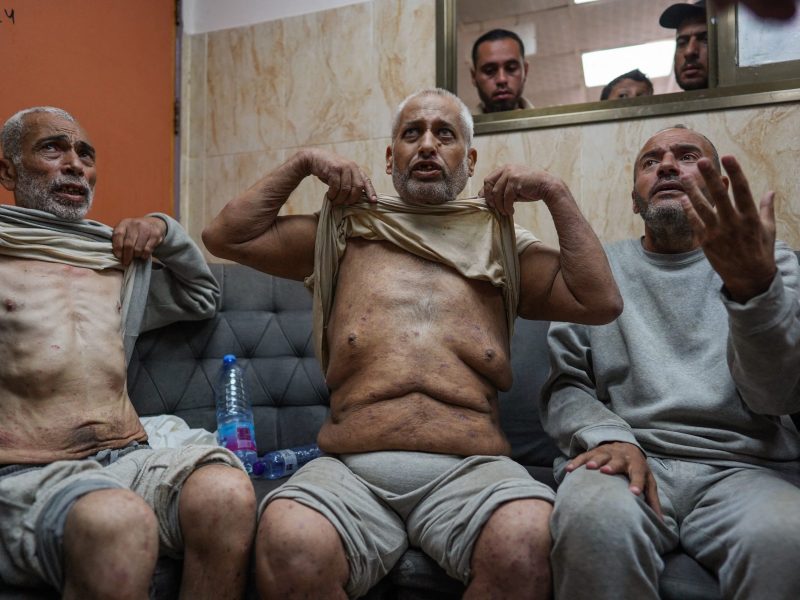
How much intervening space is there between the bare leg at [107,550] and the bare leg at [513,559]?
0.63 meters

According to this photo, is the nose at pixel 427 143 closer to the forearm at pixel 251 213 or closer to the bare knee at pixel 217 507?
the forearm at pixel 251 213

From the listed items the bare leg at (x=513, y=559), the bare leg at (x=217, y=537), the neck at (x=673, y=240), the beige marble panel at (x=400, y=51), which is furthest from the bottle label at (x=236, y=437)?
the beige marble panel at (x=400, y=51)

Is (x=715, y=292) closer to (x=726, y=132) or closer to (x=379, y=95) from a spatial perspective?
(x=726, y=132)

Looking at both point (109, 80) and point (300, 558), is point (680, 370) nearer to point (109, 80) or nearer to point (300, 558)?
point (300, 558)

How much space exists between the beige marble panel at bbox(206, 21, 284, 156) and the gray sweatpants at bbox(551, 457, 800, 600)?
2369 millimetres

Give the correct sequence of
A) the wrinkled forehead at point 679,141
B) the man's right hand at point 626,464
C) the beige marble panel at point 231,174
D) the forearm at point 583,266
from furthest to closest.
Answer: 1. the beige marble panel at point 231,174
2. the wrinkled forehead at point 679,141
3. the forearm at point 583,266
4. the man's right hand at point 626,464

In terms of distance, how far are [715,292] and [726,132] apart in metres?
1.03

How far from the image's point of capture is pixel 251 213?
179cm

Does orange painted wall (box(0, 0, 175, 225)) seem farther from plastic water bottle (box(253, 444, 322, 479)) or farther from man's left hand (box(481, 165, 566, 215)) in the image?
man's left hand (box(481, 165, 566, 215))

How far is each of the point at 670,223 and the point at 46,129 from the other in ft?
5.91

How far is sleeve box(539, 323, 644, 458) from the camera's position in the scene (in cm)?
162

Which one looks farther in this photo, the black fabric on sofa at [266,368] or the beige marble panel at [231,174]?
the beige marble panel at [231,174]

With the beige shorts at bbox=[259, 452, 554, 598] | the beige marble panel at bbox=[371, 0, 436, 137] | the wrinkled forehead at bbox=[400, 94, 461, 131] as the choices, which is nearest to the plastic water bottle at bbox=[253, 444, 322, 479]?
the beige shorts at bbox=[259, 452, 554, 598]

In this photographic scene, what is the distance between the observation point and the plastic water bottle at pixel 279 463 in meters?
2.08
